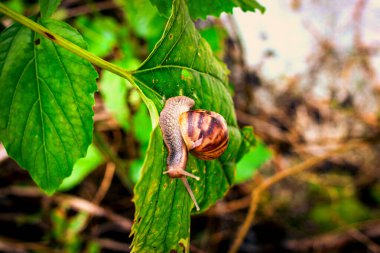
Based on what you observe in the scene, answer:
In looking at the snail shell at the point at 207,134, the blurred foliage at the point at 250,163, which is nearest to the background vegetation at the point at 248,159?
the blurred foliage at the point at 250,163

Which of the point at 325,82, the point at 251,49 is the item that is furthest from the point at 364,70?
the point at 251,49

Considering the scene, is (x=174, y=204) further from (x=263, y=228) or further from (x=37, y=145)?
(x=263, y=228)

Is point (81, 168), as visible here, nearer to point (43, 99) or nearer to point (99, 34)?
point (99, 34)

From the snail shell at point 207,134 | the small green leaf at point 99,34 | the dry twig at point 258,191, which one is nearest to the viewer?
the snail shell at point 207,134

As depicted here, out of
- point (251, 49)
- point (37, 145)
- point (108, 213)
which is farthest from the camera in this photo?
point (251, 49)

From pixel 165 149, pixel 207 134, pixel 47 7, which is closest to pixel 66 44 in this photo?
pixel 47 7

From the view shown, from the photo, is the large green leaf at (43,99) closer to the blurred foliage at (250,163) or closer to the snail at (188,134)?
the snail at (188,134)

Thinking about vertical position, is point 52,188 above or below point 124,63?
below
